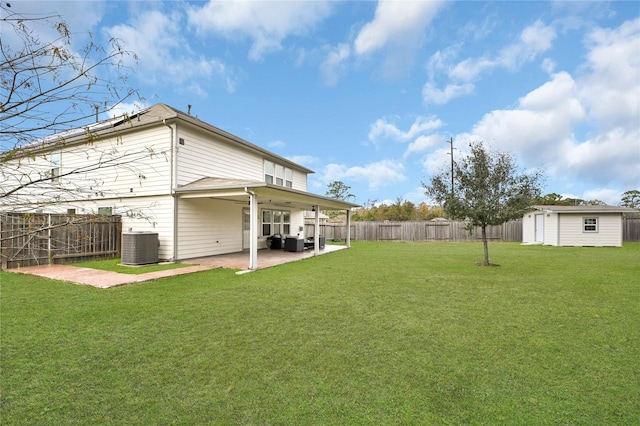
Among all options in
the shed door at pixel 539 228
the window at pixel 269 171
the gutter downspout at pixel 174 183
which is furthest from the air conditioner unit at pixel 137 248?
the shed door at pixel 539 228

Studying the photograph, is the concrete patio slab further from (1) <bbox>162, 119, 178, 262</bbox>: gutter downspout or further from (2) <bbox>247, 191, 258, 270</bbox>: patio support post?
(1) <bbox>162, 119, 178, 262</bbox>: gutter downspout

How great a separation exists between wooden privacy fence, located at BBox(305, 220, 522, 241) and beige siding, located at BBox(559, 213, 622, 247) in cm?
439

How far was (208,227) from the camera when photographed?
1181 cm

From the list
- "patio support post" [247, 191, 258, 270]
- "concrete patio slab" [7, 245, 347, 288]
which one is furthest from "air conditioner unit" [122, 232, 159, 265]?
"patio support post" [247, 191, 258, 270]

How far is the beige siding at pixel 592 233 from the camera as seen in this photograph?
18.3 m

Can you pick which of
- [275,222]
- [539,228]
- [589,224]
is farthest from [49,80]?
[539,228]

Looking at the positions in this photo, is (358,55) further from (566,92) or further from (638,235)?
(638,235)

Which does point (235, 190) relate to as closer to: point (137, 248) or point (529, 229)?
point (137, 248)

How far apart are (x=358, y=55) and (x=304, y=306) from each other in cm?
1283

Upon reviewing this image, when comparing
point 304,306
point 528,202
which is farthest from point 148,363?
point 528,202

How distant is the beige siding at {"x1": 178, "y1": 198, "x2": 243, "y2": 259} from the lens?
10719 mm

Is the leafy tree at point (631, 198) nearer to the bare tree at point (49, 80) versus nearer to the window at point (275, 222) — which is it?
the window at point (275, 222)

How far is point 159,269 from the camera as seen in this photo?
8727 mm

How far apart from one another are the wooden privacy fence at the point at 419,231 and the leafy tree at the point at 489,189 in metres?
13.5
